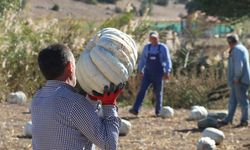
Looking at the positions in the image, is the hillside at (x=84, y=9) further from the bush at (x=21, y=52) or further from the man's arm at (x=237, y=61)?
the man's arm at (x=237, y=61)

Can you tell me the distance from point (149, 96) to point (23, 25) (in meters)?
3.53

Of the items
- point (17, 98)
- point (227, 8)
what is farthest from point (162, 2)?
point (17, 98)

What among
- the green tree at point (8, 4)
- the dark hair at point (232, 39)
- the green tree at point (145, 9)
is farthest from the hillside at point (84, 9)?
the dark hair at point (232, 39)

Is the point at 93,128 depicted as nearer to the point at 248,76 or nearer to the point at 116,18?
A: the point at 248,76

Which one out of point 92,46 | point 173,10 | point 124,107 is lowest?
point 173,10

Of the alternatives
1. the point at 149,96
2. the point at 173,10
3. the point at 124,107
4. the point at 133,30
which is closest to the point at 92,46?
the point at 124,107

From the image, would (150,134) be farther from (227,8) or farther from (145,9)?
(227,8)

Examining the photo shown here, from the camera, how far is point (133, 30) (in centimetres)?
1883

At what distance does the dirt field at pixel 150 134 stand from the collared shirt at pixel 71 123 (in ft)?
18.8

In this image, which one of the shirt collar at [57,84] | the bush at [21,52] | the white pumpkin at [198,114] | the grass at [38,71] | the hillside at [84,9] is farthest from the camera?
the hillside at [84,9]

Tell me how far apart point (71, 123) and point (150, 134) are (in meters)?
7.96

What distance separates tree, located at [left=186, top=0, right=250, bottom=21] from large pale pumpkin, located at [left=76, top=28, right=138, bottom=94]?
56.9ft

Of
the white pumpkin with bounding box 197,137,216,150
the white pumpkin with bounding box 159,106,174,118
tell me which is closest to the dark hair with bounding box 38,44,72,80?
the white pumpkin with bounding box 197,137,216,150

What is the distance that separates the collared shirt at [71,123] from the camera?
4305 millimetres
